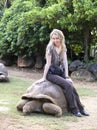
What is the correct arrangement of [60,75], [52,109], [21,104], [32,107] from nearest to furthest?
[52,109] → [32,107] → [21,104] → [60,75]

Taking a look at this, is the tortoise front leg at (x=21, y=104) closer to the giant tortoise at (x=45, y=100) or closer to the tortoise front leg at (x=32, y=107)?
the giant tortoise at (x=45, y=100)

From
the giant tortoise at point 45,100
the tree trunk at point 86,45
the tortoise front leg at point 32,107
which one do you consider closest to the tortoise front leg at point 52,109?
the giant tortoise at point 45,100

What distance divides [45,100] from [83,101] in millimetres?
2075

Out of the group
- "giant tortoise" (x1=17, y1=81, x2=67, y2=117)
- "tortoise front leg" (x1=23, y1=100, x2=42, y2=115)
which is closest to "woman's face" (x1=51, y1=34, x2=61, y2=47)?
"giant tortoise" (x1=17, y1=81, x2=67, y2=117)

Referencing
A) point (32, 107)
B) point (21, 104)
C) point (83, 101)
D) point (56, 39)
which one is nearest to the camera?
point (32, 107)

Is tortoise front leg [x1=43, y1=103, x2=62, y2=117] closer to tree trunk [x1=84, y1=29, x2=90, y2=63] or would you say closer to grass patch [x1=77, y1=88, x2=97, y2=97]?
grass patch [x1=77, y1=88, x2=97, y2=97]

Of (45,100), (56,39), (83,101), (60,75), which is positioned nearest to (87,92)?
(83,101)

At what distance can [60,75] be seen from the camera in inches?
288

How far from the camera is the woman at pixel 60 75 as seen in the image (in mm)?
7051

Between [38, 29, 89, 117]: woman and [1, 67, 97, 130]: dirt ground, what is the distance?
0.29m

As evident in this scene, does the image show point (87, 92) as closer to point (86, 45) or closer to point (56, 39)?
point (56, 39)

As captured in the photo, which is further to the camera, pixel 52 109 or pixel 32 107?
pixel 32 107

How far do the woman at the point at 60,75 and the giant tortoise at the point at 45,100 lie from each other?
4.4 inches

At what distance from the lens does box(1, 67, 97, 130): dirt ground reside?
6242 millimetres
